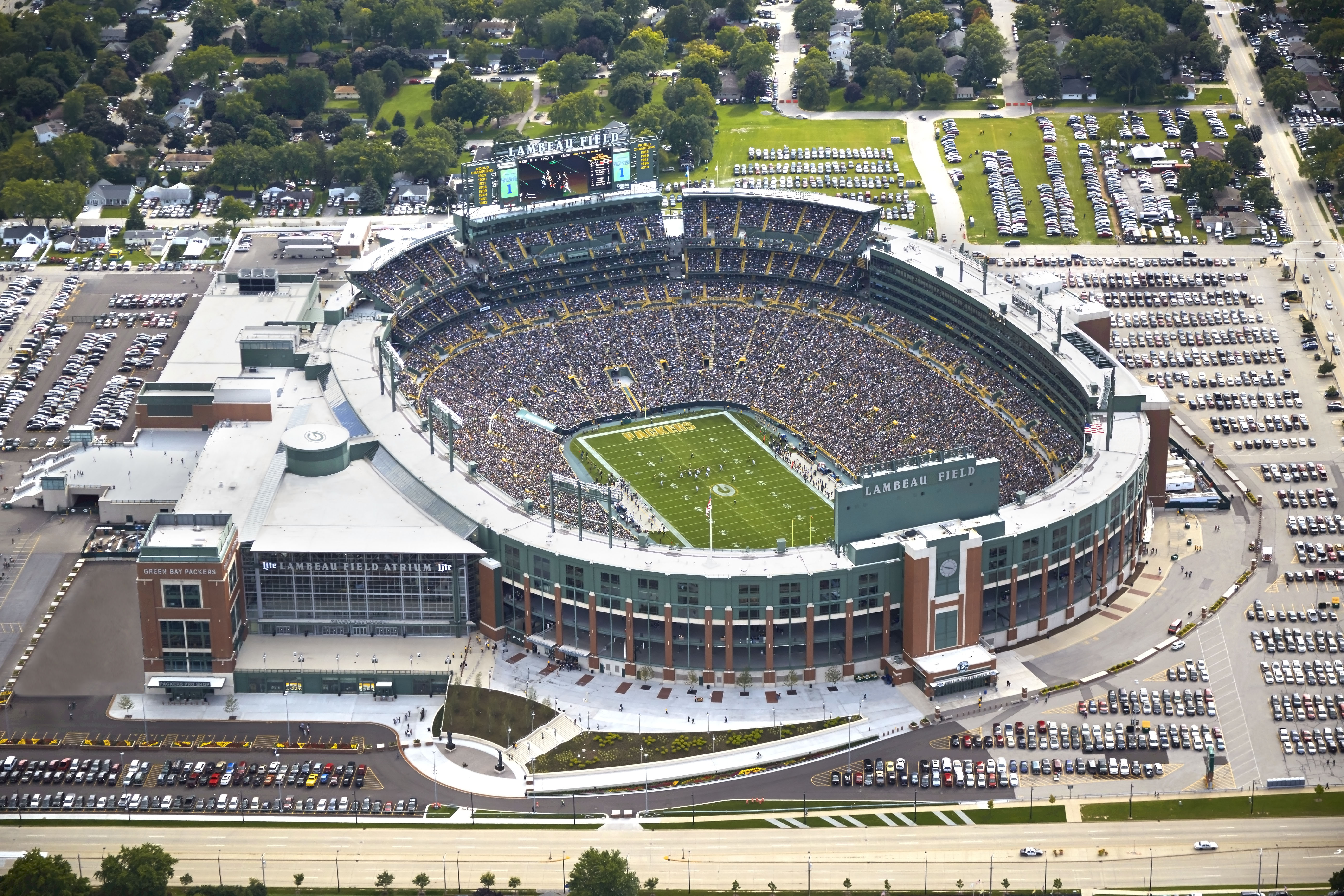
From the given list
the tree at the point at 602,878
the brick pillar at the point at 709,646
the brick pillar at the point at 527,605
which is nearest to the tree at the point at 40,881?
the tree at the point at 602,878

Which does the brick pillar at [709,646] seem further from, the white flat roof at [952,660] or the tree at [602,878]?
the tree at [602,878]

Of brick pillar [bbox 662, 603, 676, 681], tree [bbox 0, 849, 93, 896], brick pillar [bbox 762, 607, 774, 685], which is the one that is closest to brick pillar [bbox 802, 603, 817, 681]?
brick pillar [bbox 762, 607, 774, 685]

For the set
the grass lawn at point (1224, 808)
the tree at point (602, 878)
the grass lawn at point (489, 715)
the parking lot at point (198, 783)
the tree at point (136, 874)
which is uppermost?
the tree at point (602, 878)

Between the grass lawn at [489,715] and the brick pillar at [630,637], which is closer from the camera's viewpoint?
the grass lawn at [489,715]

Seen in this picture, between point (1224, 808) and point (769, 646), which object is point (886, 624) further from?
point (1224, 808)

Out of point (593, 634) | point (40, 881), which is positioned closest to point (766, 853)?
point (593, 634)

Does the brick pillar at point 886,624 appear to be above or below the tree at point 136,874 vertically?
above

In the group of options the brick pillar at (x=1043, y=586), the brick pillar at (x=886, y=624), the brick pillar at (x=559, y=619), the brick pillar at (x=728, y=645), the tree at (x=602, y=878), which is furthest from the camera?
the brick pillar at (x=1043, y=586)
